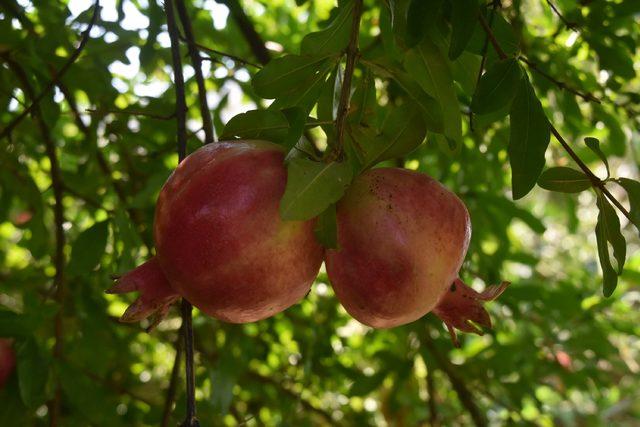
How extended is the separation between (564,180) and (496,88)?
0.17 meters

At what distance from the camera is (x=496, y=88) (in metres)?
0.94

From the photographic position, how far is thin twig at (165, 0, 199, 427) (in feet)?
2.58

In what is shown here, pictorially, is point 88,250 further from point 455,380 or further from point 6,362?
point 455,380

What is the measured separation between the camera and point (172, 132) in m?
1.99

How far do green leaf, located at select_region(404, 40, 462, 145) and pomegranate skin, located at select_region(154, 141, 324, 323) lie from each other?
0.90ft

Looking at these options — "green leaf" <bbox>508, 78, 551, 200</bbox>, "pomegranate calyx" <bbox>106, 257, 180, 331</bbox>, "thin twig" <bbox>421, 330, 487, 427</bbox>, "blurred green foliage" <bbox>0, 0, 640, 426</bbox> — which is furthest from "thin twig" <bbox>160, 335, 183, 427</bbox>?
"thin twig" <bbox>421, 330, 487, 427</bbox>

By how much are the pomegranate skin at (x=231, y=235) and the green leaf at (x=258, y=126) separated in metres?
0.11

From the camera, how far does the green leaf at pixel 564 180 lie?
970mm

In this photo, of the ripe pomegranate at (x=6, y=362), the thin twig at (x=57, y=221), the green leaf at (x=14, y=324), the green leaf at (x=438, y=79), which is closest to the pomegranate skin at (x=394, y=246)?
the green leaf at (x=438, y=79)

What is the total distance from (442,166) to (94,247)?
1004 mm

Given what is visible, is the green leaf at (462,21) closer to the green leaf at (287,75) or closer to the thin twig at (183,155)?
the green leaf at (287,75)

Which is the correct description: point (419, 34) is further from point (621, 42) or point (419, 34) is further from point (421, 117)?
point (621, 42)

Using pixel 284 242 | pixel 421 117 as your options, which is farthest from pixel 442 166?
pixel 284 242

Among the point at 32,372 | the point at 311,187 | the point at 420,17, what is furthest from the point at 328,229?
the point at 32,372
